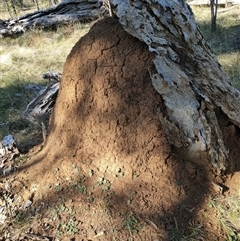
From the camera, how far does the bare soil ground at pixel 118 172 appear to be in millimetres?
2320

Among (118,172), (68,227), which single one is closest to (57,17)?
(118,172)

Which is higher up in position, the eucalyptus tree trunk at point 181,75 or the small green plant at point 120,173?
the eucalyptus tree trunk at point 181,75

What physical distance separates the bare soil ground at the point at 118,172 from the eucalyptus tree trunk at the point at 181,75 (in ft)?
0.32

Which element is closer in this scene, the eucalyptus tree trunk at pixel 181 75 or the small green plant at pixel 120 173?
the eucalyptus tree trunk at pixel 181 75

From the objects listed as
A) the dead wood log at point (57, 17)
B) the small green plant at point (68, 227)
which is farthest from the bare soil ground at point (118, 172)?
the dead wood log at point (57, 17)

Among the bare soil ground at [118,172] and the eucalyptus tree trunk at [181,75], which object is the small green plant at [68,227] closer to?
the bare soil ground at [118,172]

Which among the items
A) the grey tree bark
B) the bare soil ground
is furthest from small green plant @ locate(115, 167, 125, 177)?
the grey tree bark

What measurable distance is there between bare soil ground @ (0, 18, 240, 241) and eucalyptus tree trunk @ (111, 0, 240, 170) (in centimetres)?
10

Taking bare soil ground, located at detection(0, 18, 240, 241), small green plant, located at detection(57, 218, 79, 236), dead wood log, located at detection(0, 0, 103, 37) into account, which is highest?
bare soil ground, located at detection(0, 18, 240, 241)

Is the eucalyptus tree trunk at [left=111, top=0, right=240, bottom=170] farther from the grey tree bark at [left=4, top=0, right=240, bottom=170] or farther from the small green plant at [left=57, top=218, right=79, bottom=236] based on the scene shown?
the small green plant at [left=57, top=218, right=79, bottom=236]

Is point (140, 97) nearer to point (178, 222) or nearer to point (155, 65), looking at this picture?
point (155, 65)

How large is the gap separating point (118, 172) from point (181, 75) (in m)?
0.83

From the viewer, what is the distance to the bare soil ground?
2320 mm

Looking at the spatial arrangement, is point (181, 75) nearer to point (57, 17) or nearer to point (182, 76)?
point (182, 76)
